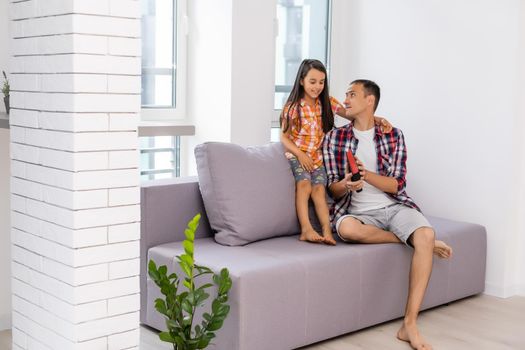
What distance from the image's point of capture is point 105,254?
2.25 m

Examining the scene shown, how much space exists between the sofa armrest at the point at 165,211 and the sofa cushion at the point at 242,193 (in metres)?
0.07

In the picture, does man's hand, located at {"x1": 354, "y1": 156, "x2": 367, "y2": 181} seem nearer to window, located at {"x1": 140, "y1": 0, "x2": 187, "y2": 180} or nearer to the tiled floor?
the tiled floor

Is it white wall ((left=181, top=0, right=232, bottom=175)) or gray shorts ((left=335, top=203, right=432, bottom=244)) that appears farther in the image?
white wall ((left=181, top=0, right=232, bottom=175))

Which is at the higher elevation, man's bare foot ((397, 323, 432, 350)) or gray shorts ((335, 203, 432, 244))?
gray shorts ((335, 203, 432, 244))

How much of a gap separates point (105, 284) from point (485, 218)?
2508mm

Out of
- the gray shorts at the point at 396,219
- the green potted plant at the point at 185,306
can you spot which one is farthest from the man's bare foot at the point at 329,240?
the green potted plant at the point at 185,306

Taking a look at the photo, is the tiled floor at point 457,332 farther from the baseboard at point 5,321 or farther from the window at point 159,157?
the window at point 159,157

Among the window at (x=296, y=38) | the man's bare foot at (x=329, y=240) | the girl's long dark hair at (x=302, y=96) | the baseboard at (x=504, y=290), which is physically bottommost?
the baseboard at (x=504, y=290)

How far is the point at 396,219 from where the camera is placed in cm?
367

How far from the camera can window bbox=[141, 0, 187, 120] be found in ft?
13.6

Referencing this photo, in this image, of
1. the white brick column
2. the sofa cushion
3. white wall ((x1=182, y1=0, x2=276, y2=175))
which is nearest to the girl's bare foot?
the sofa cushion

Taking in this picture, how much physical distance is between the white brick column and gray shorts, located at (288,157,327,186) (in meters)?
1.49

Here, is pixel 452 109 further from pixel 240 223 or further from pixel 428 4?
pixel 240 223

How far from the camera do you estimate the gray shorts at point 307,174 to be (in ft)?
12.1
